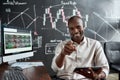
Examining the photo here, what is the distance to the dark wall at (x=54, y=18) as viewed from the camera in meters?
3.13

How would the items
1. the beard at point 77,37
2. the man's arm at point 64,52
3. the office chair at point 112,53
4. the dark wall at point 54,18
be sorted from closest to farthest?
the man's arm at point 64,52
the beard at point 77,37
the office chair at point 112,53
the dark wall at point 54,18

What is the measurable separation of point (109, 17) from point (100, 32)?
32cm

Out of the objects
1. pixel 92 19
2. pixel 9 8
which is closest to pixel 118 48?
pixel 92 19

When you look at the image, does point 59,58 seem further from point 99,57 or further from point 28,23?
point 28,23

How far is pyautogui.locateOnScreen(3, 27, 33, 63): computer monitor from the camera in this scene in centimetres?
176

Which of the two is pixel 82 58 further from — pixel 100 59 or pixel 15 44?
pixel 15 44

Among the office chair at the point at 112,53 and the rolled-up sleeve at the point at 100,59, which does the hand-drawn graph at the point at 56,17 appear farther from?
the rolled-up sleeve at the point at 100,59

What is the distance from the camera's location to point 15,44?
6.27ft

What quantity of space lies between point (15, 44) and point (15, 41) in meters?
0.03

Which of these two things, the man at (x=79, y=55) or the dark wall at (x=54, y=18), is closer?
the man at (x=79, y=55)

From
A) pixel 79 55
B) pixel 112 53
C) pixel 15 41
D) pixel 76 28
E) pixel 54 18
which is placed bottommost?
pixel 112 53

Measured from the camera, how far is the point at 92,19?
11.1 feet

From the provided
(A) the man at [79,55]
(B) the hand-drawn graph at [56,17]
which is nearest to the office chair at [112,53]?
(B) the hand-drawn graph at [56,17]

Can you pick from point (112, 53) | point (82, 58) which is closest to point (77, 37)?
point (82, 58)
